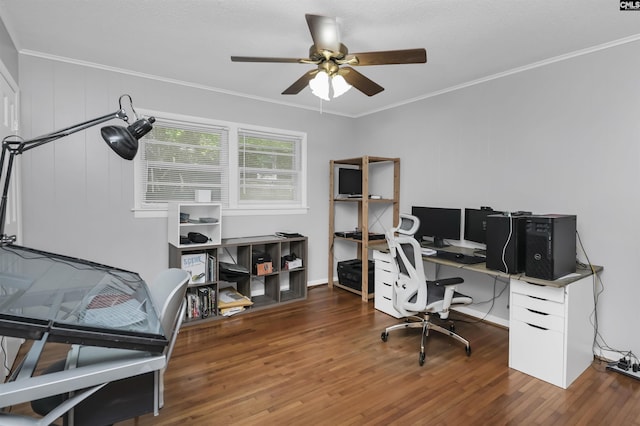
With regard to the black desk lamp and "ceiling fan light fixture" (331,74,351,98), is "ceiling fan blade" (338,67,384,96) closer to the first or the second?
"ceiling fan light fixture" (331,74,351,98)

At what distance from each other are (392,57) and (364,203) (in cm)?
222

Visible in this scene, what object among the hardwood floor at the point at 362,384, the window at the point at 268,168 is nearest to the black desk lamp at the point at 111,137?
the hardwood floor at the point at 362,384

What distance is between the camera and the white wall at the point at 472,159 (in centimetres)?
270

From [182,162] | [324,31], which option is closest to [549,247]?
[324,31]

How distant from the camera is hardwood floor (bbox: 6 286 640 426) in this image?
80.6 inches

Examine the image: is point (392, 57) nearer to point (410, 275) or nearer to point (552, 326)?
point (410, 275)

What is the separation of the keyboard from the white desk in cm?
22

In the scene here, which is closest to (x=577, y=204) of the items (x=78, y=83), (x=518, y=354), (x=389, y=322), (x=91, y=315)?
(x=518, y=354)

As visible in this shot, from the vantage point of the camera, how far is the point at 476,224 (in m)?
3.40

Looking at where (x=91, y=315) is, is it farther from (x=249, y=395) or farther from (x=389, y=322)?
(x=389, y=322)

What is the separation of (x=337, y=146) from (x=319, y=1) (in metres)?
2.92

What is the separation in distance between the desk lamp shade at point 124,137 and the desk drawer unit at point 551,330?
9.01 feet

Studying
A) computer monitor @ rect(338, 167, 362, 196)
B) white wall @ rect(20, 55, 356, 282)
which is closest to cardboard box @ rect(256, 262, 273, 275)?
white wall @ rect(20, 55, 356, 282)

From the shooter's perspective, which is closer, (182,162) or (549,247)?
(549,247)
